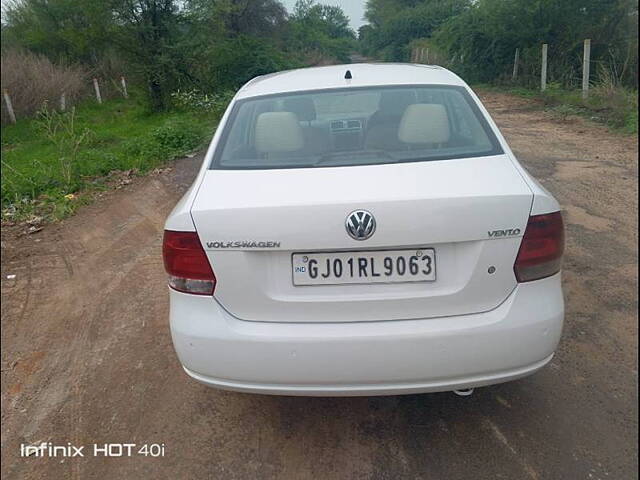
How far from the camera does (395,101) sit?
289 centimetres

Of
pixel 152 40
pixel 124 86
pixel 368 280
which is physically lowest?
pixel 368 280

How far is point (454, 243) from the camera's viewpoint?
2033mm

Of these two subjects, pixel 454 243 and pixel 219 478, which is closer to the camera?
pixel 454 243

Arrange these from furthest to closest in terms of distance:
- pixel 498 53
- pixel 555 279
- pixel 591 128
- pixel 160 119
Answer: pixel 498 53 < pixel 160 119 < pixel 591 128 < pixel 555 279

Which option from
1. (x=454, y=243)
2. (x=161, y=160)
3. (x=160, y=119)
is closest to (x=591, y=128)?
(x=161, y=160)

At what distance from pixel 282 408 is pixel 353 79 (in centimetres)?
184

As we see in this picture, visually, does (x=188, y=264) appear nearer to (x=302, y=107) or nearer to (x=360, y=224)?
(x=360, y=224)

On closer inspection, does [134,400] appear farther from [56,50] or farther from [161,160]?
[56,50]

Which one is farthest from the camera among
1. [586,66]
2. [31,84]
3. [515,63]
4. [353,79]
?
[515,63]

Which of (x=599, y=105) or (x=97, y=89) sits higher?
(x=97, y=89)

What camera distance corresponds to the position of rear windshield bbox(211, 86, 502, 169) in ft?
8.15

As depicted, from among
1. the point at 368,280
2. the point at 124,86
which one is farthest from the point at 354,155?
the point at 124,86

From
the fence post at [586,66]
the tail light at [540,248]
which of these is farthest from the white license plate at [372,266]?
the fence post at [586,66]

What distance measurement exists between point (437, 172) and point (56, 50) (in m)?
14.7
